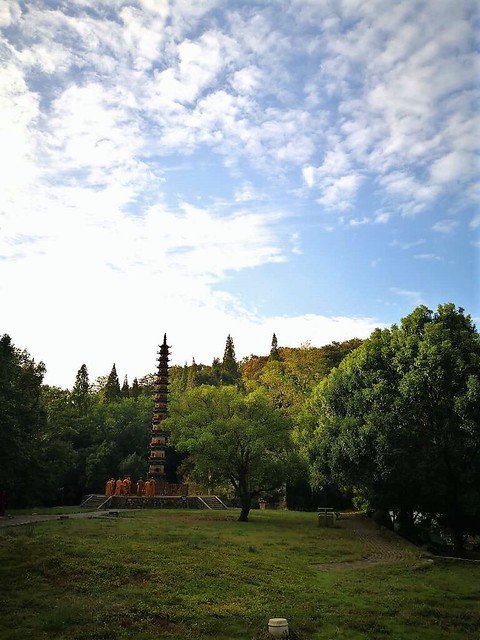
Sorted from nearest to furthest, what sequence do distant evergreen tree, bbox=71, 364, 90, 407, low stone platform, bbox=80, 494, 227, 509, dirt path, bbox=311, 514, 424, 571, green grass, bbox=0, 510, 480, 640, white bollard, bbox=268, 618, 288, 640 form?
1. white bollard, bbox=268, 618, 288, 640
2. green grass, bbox=0, 510, 480, 640
3. dirt path, bbox=311, 514, 424, 571
4. low stone platform, bbox=80, 494, 227, 509
5. distant evergreen tree, bbox=71, 364, 90, 407

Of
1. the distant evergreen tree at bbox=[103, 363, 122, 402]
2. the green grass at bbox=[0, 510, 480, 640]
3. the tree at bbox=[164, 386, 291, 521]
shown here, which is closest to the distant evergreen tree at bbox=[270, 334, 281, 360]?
the distant evergreen tree at bbox=[103, 363, 122, 402]

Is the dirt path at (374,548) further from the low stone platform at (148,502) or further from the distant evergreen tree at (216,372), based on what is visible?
the distant evergreen tree at (216,372)

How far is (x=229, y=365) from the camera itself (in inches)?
3169

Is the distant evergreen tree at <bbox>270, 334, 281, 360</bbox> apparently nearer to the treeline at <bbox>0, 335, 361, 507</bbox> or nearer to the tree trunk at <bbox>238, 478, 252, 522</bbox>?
the treeline at <bbox>0, 335, 361, 507</bbox>

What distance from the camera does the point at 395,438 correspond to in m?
19.8

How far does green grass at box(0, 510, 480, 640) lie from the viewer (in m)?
8.59

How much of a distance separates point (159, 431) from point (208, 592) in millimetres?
34002

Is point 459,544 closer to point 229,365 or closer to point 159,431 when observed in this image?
point 159,431

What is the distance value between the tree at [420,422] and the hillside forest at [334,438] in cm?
5

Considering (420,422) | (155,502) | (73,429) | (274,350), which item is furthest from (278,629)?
(274,350)

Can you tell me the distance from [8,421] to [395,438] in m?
18.0

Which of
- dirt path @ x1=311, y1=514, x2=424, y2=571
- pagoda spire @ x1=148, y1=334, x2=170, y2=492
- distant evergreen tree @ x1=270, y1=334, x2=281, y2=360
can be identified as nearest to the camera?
dirt path @ x1=311, y1=514, x2=424, y2=571

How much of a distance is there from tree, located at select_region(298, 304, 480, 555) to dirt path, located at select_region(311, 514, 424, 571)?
5.31 ft

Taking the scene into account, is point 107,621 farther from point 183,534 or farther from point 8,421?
point 8,421
